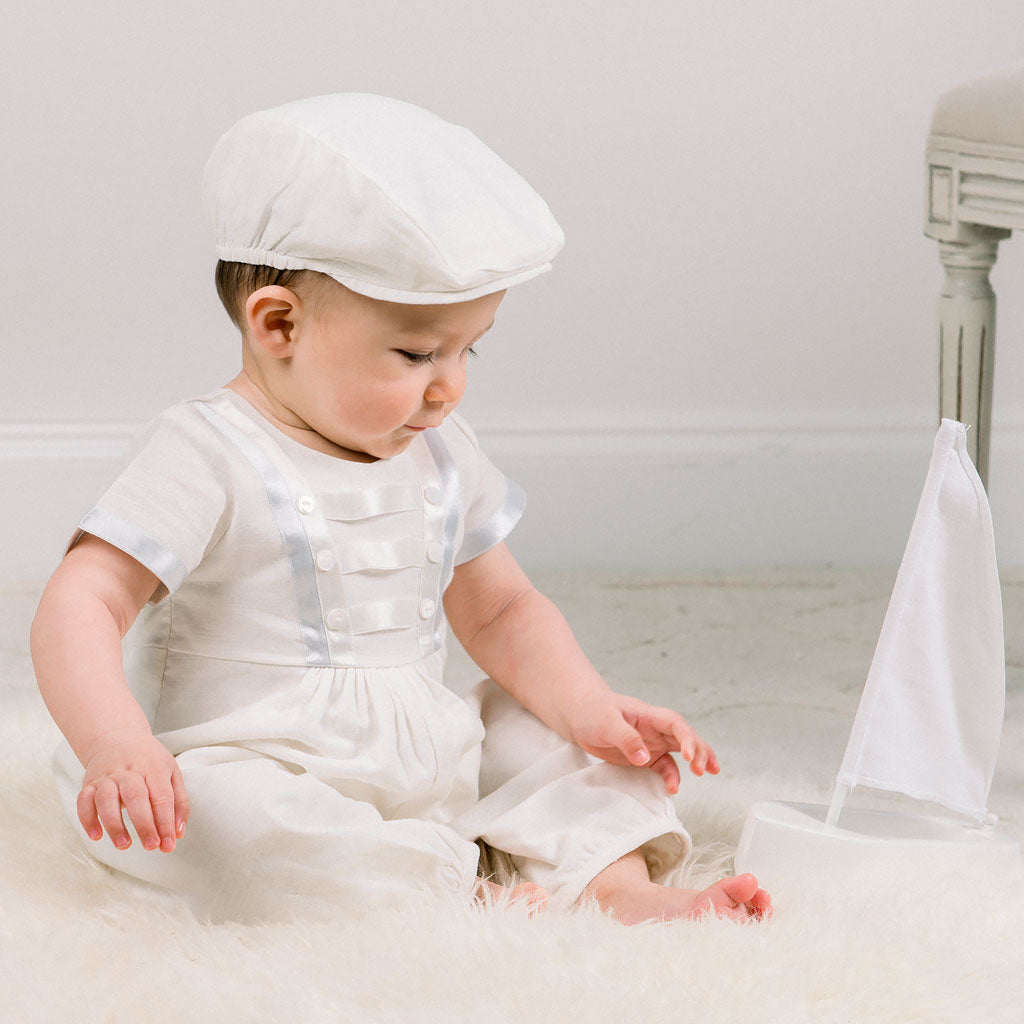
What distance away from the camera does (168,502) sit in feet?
2.81

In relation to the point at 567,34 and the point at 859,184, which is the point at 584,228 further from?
the point at 859,184

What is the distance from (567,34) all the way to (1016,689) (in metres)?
0.83

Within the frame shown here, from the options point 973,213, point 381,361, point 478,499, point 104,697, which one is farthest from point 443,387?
point 973,213

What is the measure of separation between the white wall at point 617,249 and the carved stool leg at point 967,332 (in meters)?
0.41

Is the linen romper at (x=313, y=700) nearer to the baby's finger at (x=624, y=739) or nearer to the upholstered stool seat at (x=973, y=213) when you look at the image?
the baby's finger at (x=624, y=739)

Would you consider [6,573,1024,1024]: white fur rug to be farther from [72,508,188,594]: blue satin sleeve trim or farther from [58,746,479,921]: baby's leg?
[72,508,188,594]: blue satin sleeve trim

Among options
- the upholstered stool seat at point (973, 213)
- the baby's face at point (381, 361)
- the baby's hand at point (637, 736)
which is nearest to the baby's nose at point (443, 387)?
the baby's face at point (381, 361)

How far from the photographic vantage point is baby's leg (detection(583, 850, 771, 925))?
82 cm

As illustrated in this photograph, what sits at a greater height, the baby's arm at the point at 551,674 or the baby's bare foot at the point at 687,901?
the baby's arm at the point at 551,674

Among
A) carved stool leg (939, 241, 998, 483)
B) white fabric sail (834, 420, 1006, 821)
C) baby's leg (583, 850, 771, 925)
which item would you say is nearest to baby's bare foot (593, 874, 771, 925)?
baby's leg (583, 850, 771, 925)

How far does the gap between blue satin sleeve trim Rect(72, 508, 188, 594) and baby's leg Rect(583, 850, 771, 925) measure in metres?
0.31

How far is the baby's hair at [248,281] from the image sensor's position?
860mm

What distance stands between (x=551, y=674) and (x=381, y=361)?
26cm

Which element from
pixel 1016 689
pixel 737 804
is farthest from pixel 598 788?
pixel 1016 689
